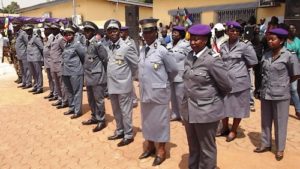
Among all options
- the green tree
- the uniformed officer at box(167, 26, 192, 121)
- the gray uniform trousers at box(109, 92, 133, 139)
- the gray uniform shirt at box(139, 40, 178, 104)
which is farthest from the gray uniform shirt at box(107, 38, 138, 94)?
the green tree

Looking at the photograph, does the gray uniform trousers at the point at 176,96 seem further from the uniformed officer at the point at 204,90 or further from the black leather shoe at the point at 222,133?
the uniformed officer at the point at 204,90

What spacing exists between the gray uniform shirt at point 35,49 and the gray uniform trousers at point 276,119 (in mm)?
6205

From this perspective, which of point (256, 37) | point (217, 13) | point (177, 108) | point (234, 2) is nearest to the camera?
point (177, 108)

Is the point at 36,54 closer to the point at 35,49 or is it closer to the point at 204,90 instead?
the point at 35,49

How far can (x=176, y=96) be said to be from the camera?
607 centimetres

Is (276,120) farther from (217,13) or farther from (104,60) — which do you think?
(217,13)

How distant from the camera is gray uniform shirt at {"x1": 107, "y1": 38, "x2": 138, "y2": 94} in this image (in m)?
4.68

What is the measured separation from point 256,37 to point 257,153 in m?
4.43

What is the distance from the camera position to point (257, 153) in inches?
179

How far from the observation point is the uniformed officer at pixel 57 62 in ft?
23.2

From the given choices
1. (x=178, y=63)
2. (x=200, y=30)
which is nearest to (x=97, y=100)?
(x=178, y=63)

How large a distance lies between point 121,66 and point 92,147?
1379 millimetres

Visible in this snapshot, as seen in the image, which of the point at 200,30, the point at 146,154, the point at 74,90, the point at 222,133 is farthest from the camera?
the point at 74,90

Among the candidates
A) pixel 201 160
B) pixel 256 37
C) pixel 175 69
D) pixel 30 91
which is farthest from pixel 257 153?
pixel 30 91
